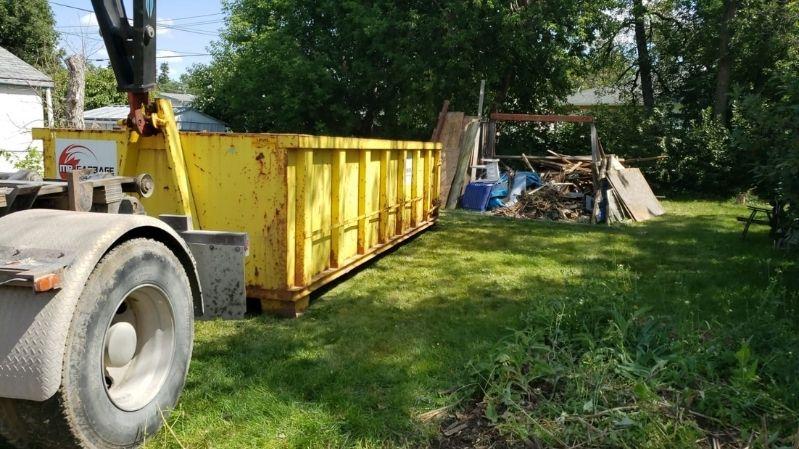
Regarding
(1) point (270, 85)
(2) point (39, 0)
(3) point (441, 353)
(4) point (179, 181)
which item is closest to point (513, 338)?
(3) point (441, 353)

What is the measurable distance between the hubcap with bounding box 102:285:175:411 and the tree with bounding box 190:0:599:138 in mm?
16334

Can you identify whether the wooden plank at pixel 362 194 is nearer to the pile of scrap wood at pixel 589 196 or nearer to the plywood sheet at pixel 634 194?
the pile of scrap wood at pixel 589 196

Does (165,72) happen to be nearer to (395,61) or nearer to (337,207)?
(395,61)

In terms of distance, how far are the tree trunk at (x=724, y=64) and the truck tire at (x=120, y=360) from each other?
65.1ft

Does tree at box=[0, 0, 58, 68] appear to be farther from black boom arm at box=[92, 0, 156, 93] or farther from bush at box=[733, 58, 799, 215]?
bush at box=[733, 58, 799, 215]

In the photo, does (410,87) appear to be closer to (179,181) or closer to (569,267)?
(569,267)

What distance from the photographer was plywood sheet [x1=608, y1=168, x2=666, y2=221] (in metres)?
13.2

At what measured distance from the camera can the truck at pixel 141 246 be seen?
251 cm

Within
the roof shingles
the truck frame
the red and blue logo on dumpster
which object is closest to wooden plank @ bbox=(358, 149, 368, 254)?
the red and blue logo on dumpster

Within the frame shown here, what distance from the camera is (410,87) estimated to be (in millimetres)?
19922

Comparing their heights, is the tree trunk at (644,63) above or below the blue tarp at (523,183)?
above

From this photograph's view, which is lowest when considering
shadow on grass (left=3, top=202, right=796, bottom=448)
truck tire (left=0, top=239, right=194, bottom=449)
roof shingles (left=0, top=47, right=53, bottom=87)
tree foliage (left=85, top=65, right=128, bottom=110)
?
shadow on grass (left=3, top=202, right=796, bottom=448)

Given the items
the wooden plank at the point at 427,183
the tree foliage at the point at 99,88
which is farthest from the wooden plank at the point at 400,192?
the tree foliage at the point at 99,88

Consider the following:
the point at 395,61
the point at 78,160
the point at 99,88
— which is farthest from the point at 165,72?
the point at 78,160
